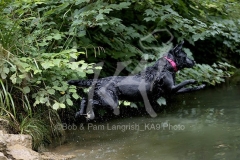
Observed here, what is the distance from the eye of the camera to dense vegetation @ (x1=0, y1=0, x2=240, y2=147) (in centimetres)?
505

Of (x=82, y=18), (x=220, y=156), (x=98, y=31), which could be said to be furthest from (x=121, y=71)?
(x=220, y=156)

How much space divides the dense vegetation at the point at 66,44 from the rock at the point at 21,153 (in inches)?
27.0

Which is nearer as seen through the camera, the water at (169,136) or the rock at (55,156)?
the water at (169,136)

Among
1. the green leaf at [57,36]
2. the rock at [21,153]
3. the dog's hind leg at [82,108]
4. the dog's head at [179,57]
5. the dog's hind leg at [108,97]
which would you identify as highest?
the green leaf at [57,36]

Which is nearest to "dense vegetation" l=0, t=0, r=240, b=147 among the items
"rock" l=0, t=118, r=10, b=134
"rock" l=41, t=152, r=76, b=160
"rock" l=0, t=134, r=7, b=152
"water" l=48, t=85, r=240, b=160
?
"rock" l=0, t=118, r=10, b=134

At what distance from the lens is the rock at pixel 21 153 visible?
13.1ft

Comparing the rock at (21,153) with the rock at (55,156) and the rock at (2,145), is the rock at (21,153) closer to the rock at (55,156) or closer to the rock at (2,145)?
the rock at (2,145)

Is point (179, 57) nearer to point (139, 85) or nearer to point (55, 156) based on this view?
point (139, 85)

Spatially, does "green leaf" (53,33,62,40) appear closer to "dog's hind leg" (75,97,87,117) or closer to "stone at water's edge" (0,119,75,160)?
"dog's hind leg" (75,97,87,117)

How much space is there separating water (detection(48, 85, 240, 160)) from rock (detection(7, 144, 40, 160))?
2.08 feet

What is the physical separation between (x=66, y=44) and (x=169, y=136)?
2.55 m

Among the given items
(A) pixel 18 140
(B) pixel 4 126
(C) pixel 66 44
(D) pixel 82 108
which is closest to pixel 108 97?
(D) pixel 82 108

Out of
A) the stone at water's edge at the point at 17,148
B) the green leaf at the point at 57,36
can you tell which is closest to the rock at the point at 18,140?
the stone at water's edge at the point at 17,148

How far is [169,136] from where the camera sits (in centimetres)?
511
